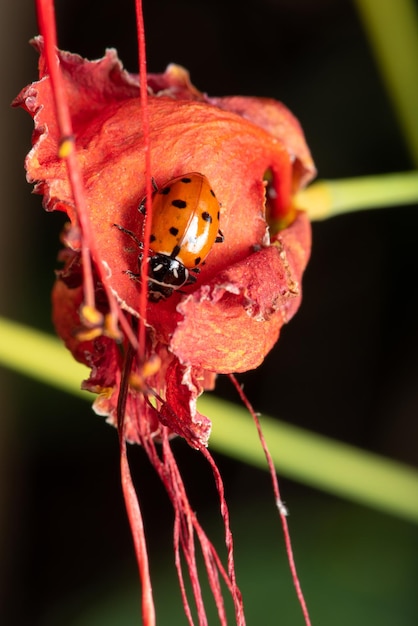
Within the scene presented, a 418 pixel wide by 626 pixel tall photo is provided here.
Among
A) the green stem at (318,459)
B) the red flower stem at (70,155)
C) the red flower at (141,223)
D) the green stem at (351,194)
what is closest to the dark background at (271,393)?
the green stem at (318,459)

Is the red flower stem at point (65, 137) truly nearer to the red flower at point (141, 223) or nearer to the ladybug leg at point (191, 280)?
the red flower at point (141, 223)

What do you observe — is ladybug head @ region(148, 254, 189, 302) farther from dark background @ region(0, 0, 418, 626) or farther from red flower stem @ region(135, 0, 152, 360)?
dark background @ region(0, 0, 418, 626)

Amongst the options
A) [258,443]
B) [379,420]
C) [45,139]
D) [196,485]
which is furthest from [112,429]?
[45,139]

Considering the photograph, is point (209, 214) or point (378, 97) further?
point (378, 97)

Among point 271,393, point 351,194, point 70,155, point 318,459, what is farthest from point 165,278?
point 271,393

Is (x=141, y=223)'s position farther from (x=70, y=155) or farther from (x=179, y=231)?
(x=70, y=155)

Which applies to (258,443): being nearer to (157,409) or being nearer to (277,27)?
(157,409)
